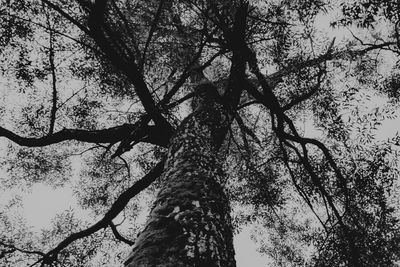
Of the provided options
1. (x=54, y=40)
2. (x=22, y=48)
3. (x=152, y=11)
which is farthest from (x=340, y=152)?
(x=22, y=48)

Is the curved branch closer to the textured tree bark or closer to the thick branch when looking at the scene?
the thick branch

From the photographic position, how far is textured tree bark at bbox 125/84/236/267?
1706mm

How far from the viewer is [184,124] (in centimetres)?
429

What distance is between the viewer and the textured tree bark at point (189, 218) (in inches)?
67.2

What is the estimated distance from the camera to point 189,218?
205 centimetres

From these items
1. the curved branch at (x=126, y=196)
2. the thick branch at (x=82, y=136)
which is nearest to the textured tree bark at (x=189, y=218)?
the curved branch at (x=126, y=196)

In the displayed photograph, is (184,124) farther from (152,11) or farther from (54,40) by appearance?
(152,11)

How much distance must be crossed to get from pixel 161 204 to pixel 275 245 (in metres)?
10.3

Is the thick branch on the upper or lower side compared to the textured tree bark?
upper

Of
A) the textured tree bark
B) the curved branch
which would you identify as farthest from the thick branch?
the textured tree bark

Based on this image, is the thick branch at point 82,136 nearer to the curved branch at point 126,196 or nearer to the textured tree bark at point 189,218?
the curved branch at point 126,196

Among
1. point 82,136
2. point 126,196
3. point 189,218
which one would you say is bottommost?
point 189,218

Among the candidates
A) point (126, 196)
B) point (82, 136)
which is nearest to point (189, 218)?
point (126, 196)

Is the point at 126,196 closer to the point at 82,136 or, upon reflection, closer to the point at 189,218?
the point at 82,136
